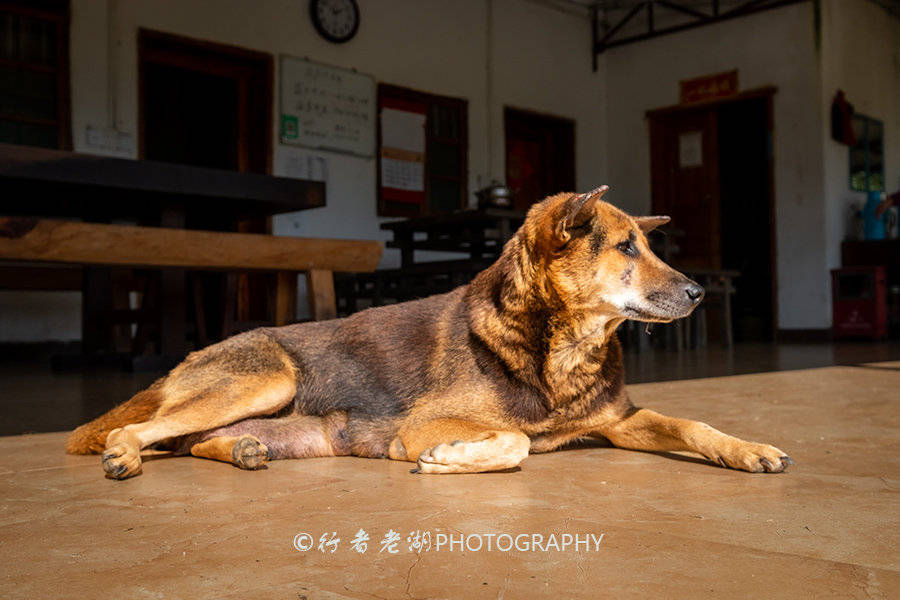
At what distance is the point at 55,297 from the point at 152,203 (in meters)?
2.73

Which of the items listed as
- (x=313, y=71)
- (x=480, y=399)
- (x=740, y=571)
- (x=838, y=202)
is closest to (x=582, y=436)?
(x=480, y=399)

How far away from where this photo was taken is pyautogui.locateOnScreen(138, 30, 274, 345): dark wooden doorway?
7.64 metres

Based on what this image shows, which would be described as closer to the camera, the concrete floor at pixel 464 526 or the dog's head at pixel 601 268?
the concrete floor at pixel 464 526

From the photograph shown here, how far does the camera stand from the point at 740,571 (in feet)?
3.74

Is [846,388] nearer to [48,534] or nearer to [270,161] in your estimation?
[48,534]

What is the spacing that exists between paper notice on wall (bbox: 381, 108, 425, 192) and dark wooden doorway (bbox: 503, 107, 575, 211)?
176 centimetres

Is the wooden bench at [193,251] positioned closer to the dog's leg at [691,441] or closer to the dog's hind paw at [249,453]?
the dog's hind paw at [249,453]

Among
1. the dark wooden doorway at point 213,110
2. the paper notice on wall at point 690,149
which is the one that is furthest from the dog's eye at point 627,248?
the paper notice on wall at point 690,149

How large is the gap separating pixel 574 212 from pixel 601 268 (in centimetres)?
19

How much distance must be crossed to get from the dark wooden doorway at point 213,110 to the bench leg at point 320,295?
3.51 metres

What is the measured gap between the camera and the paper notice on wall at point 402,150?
8.82 meters

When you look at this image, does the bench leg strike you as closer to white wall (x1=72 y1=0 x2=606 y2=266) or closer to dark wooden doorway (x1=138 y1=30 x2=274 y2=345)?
dark wooden doorway (x1=138 y1=30 x2=274 y2=345)

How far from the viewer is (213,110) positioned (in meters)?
8.30

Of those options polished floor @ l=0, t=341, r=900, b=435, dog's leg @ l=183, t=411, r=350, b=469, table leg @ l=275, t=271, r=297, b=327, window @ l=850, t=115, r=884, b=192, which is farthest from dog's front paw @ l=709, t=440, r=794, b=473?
window @ l=850, t=115, r=884, b=192
